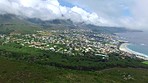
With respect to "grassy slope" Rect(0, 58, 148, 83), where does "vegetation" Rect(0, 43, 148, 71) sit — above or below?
below

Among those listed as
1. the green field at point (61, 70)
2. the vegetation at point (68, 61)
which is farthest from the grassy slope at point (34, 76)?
the vegetation at point (68, 61)

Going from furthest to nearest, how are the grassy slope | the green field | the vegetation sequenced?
the vegetation → the green field → the grassy slope

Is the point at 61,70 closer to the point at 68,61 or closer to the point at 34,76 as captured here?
the point at 34,76

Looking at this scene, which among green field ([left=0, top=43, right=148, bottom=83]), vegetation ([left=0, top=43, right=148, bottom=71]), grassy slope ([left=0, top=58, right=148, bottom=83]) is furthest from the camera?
vegetation ([left=0, top=43, right=148, bottom=71])

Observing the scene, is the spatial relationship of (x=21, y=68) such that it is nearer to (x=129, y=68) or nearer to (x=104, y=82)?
(x=104, y=82)

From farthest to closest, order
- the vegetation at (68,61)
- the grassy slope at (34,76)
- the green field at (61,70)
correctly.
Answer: the vegetation at (68,61) → the green field at (61,70) → the grassy slope at (34,76)

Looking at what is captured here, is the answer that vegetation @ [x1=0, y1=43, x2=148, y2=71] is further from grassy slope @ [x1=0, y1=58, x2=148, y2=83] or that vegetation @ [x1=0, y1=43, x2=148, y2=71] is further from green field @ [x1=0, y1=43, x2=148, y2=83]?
grassy slope @ [x1=0, y1=58, x2=148, y2=83]

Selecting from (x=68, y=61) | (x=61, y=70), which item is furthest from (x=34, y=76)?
(x=68, y=61)

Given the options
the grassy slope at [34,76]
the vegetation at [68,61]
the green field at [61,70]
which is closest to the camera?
the grassy slope at [34,76]

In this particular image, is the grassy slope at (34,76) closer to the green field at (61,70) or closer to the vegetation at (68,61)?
the green field at (61,70)

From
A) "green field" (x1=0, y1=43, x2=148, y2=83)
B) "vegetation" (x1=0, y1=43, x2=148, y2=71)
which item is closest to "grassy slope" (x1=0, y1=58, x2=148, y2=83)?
"green field" (x1=0, y1=43, x2=148, y2=83)

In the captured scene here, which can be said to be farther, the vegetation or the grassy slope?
the vegetation
